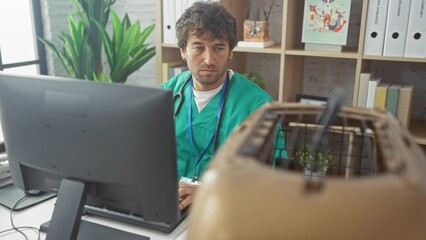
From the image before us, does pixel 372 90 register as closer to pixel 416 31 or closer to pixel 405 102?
pixel 405 102

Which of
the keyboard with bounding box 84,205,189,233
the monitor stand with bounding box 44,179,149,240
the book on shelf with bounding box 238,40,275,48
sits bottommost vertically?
the keyboard with bounding box 84,205,189,233

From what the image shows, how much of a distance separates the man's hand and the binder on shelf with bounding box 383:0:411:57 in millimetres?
1262

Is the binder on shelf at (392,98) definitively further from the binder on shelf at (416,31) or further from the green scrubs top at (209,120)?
the green scrubs top at (209,120)

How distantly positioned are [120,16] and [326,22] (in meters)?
1.70

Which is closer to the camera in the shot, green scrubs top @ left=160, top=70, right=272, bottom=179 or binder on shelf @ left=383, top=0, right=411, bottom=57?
green scrubs top @ left=160, top=70, right=272, bottom=179

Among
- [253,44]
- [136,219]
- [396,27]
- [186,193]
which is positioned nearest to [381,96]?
[396,27]

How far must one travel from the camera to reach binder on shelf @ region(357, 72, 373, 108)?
6.58 feet

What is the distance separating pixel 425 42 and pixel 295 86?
0.77 metres

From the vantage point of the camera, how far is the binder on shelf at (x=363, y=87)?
2.00 m

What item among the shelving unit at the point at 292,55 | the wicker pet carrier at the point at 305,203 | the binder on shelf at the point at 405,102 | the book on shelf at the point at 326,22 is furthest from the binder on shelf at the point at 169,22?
the wicker pet carrier at the point at 305,203

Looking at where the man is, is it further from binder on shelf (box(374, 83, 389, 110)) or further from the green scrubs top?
binder on shelf (box(374, 83, 389, 110))

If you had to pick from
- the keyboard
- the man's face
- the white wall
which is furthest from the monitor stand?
the white wall

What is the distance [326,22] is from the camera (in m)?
2.04

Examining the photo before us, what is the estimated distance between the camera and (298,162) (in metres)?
1.00
